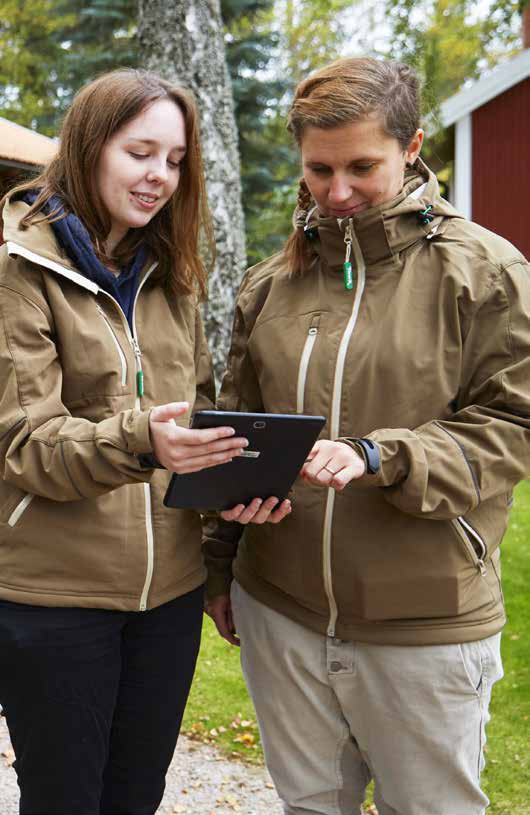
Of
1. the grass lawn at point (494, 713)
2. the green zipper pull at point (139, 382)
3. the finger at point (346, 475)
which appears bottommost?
the grass lawn at point (494, 713)

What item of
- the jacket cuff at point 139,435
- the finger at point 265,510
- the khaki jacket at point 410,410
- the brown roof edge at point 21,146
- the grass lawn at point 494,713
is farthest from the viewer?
the brown roof edge at point 21,146

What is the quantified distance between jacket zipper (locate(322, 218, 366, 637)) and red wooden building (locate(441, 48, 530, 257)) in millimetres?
13058

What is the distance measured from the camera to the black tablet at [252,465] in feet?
6.10

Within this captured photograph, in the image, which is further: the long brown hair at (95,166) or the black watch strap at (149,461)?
the long brown hair at (95,166)

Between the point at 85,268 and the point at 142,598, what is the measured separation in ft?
2.70

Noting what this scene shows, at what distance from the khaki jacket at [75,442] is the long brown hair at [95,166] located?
0.12 metres

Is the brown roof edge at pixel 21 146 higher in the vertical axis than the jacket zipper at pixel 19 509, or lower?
higher

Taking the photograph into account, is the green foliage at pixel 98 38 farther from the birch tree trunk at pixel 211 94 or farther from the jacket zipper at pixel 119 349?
the jacket zipper at pixel 119 349

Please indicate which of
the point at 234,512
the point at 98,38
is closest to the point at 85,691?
the point at 234,512

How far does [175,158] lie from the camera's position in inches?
94.3

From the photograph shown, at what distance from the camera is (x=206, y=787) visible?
3.77 metres

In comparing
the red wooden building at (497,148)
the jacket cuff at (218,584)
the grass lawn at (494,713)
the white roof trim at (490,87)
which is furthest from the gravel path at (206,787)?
the white roof trim at (490,87)

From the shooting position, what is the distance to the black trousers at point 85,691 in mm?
2143

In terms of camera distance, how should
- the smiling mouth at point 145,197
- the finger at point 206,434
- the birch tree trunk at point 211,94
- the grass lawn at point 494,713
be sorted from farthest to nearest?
the birch tree trunk at point 211,94 < the grass lawn at point 494,713 < the smiling mouth at point 145,197 < the finger at point 206,434
